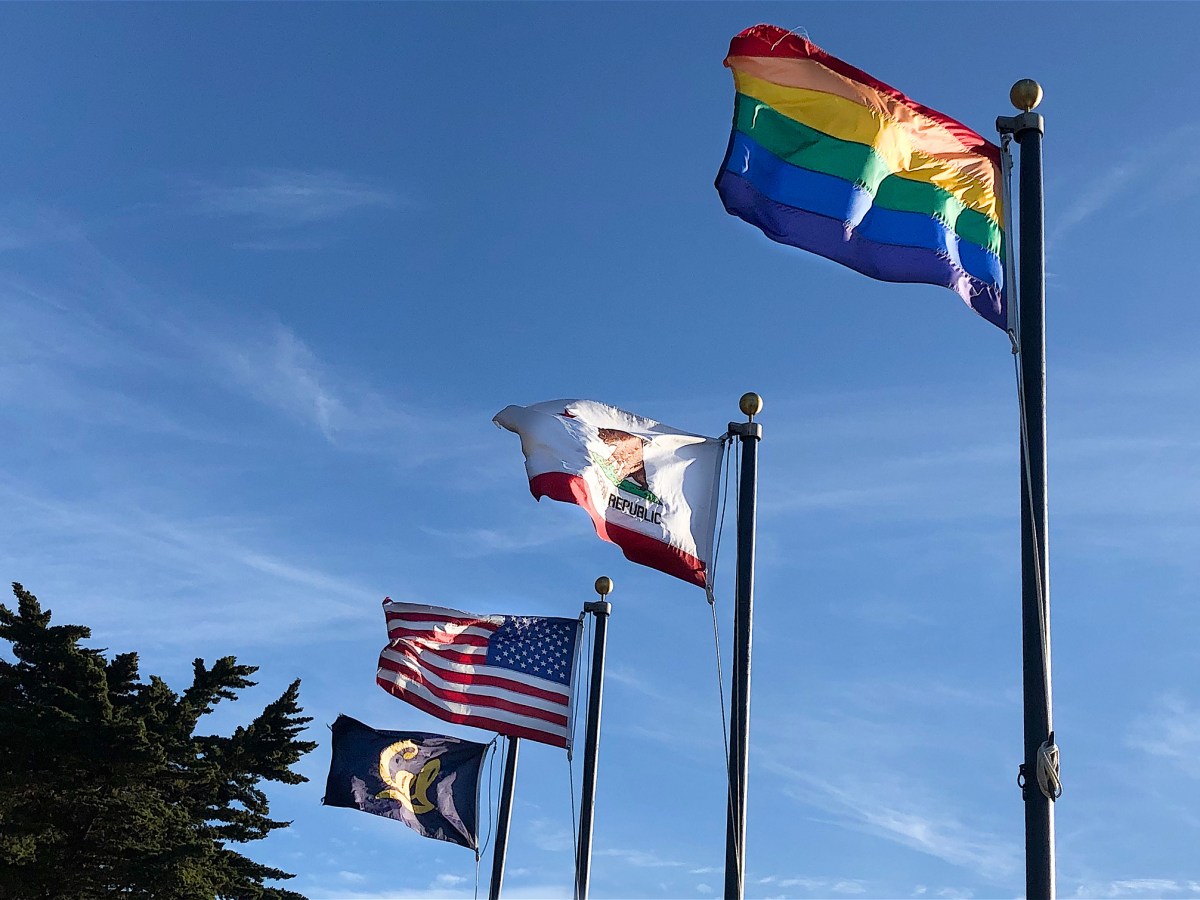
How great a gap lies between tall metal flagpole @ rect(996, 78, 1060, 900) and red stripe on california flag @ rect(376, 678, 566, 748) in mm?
13782

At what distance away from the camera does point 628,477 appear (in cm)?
1623

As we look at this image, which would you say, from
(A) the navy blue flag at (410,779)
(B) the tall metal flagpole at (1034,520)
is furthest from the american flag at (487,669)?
(B) the tall metal flagpole at (1034,520)

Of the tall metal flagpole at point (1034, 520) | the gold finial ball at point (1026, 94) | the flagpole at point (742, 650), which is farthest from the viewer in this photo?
the flagpole at point (742, 650)

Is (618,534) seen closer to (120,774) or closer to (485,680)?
(485,680)

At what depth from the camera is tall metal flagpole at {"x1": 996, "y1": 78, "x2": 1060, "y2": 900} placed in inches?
345

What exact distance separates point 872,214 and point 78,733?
2374 cm

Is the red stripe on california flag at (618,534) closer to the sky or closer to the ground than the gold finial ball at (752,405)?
closer to the ground

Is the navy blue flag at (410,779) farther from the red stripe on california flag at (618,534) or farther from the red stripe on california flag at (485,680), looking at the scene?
the red stripe on california flag at (618,534)

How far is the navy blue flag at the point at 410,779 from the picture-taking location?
2712 centimetres

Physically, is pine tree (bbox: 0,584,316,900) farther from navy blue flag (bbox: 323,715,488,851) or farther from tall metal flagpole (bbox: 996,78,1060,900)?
tall metal flagpole (bbox: 996,78,1060,900)

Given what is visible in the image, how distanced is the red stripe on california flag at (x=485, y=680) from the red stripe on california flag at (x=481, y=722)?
0.48 m

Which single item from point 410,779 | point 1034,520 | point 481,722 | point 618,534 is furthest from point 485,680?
point 1034,520

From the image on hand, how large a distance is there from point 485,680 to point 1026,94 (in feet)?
48.7

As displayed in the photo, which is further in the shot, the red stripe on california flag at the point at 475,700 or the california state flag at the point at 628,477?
the red stripe on california flag at the point at 475,700
